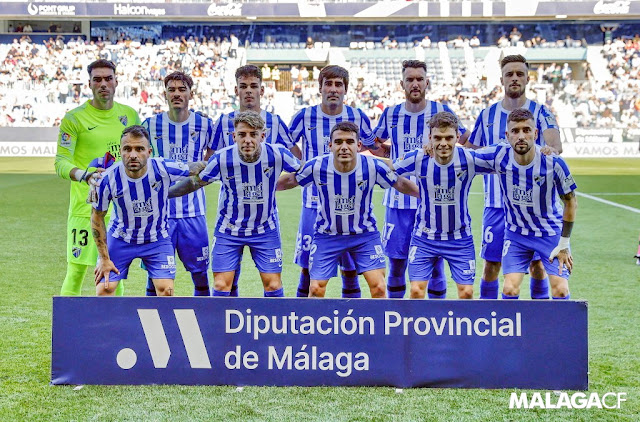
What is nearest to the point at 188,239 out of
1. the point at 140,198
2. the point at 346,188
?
the point at 140,198

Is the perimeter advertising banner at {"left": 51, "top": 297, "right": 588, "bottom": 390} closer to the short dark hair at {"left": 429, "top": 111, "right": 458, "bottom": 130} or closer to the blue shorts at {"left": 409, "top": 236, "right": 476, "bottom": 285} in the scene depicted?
the blue shorts at {"left": 409, "top": 236, "right": 476, "bottom": 285}

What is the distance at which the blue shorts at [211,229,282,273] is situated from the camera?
5508 millimetres

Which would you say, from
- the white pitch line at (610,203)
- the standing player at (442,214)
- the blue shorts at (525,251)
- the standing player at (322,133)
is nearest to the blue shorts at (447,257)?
the standing player at (442,214)

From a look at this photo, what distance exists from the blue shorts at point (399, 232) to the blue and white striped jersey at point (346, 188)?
77 cm

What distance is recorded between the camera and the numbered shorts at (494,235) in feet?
19.1

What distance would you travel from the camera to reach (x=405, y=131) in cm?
617

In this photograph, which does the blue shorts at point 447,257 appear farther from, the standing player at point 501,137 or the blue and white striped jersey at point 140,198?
the blue and white striped jersey at point 140,198

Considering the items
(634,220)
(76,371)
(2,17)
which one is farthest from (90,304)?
(2,17)

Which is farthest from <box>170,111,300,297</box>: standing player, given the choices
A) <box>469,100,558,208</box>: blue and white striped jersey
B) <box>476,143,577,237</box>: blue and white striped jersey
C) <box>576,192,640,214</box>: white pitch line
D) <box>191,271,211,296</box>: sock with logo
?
<box>576,192,640,214</box>: white pitch line

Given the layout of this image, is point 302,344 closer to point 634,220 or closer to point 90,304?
point 90,304

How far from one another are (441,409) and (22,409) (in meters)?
2.15

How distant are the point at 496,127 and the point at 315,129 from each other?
1.30m

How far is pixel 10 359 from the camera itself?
5.30m

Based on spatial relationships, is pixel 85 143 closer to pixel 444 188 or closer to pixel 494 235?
pixel 444 188
